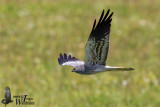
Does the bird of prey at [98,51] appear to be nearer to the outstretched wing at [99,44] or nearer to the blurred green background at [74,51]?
the outstretched wing at [99,44]

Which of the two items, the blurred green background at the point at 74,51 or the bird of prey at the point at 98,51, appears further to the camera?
Result: the blurred green background at the point at 74,51

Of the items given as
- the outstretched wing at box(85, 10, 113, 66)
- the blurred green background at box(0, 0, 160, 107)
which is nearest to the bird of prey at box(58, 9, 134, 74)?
the outstretched wing at box(85, 10, 113, 66)

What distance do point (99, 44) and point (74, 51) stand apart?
829 cm

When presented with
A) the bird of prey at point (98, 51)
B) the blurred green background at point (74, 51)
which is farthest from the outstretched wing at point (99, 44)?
the blurred green background at point (74, 51)

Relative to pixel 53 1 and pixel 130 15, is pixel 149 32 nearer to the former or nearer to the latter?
pixel 130 15

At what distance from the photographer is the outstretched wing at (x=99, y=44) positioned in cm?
437

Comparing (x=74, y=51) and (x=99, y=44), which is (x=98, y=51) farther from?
(x=74, y=51)

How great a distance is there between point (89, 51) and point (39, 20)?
1125cm

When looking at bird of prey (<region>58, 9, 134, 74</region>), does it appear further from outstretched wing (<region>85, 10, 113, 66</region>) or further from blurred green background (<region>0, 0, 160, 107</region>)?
blurred green background (<region>0, 0, 160, 107</region>)

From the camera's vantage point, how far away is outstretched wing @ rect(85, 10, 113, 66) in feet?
14.3

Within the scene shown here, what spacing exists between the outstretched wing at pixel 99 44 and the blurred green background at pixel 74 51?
391 centimetres

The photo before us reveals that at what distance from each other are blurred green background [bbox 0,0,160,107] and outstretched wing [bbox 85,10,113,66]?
3.91 metres

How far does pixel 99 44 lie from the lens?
4.50m

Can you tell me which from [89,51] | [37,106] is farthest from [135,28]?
[89,51]
